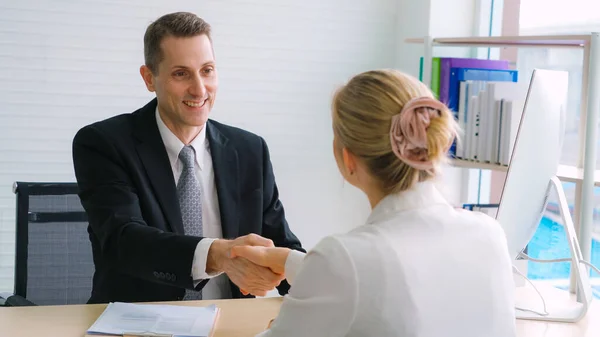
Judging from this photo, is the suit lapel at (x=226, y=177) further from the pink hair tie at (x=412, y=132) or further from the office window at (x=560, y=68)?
the office window at (x=560, y=68)

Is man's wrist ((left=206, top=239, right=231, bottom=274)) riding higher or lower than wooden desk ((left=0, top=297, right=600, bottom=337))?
higher

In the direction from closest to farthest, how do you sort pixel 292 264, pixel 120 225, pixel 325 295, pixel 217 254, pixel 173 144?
1. pixel 325 295
2. pixel 292 264
3. pixel 217 254
4. pixel 120 225
5. pixel 173 144

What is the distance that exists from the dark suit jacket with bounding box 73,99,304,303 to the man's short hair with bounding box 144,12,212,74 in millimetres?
158

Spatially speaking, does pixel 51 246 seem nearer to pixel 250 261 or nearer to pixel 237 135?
pixel 237 135

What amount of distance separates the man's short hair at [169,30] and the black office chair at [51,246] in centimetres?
53

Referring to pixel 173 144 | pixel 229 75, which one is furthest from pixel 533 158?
pixel 229 75

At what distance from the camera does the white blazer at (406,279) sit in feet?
4.13

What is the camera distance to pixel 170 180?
231cm

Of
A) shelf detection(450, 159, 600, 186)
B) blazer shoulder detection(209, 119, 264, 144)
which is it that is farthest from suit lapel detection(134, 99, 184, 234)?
shelf detection(450, 159, 600, 186)

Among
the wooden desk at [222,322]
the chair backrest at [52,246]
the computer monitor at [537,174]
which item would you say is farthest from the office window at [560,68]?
the chair backrest at [52,246]

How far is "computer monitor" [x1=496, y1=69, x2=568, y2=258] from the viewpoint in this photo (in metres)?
2.04

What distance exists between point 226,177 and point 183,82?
32cm

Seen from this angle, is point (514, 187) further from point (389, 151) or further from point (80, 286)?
point (80, 286)

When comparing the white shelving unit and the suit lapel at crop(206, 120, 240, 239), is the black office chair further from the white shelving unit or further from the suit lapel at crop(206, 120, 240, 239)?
the white shelving unit
